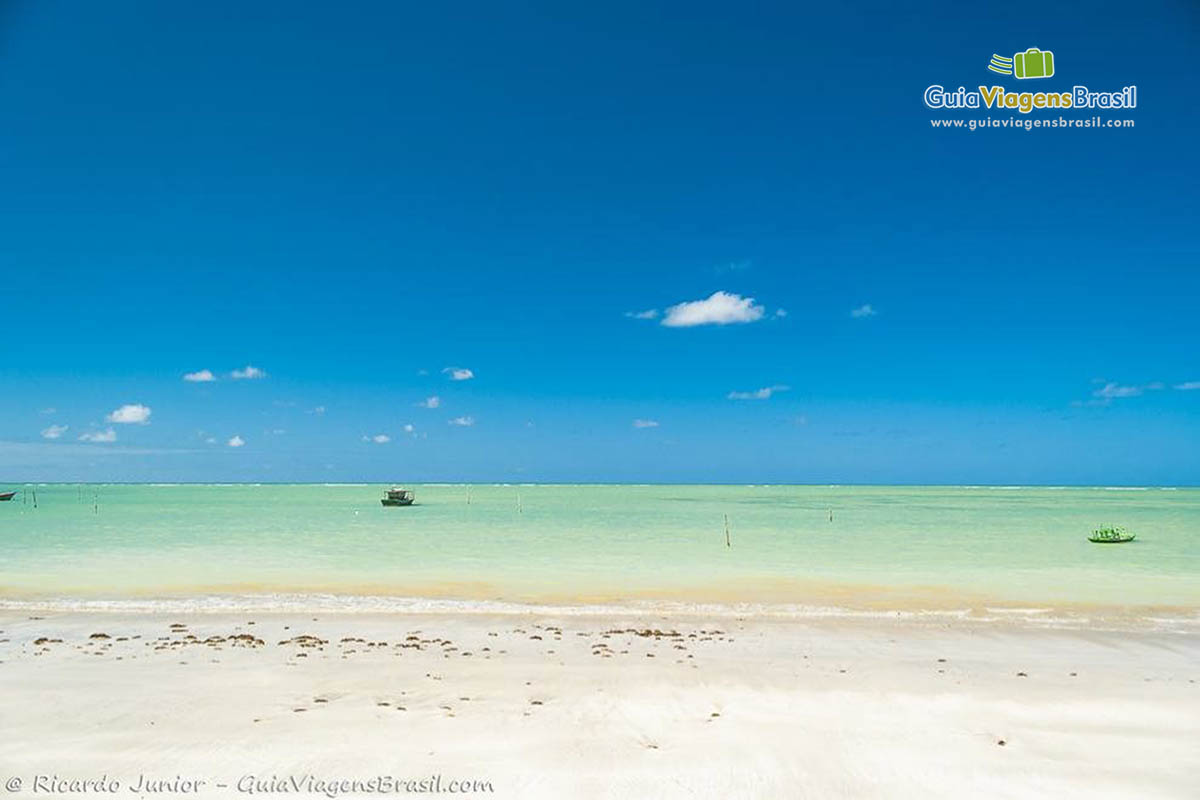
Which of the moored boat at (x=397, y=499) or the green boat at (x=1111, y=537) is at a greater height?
the moored boat at (x=397, y=499)

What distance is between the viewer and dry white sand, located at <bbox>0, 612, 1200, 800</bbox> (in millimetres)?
6582

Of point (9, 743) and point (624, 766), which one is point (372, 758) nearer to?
point (624, 766)

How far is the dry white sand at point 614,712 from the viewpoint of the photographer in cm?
658

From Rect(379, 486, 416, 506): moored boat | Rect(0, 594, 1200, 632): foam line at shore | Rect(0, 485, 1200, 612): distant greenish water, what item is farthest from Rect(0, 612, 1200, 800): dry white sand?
Rect(379, 486, 416, 506): moored boat

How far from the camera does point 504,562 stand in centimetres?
2700

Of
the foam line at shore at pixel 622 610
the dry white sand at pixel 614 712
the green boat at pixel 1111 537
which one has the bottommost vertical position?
the green boat at pixel 1111 537

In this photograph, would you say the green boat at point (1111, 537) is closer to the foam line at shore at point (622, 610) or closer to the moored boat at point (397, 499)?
the foam line at shore at point (622, 610)

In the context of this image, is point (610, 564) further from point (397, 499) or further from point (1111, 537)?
point (397, 499)

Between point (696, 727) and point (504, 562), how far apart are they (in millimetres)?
19737

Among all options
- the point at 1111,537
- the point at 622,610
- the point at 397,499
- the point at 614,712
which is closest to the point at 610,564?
the point at 622,610

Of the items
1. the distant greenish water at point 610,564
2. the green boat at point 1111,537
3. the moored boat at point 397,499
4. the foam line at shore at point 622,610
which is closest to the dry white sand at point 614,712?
the foam line at shore at point 622,610

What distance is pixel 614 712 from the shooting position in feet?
27.7

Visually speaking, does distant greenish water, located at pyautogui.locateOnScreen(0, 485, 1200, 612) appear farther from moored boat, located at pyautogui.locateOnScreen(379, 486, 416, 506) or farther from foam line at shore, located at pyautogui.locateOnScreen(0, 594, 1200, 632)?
moored boat, located at pyautogui.locateOnScreen(379, 486, 416, 506)

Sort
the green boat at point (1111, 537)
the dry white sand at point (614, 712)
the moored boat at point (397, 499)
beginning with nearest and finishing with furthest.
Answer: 1. the dry white sand at point (614, 712)
2. the green boat at point (1111, 537)
3. the moored boat at point (397, 499)
